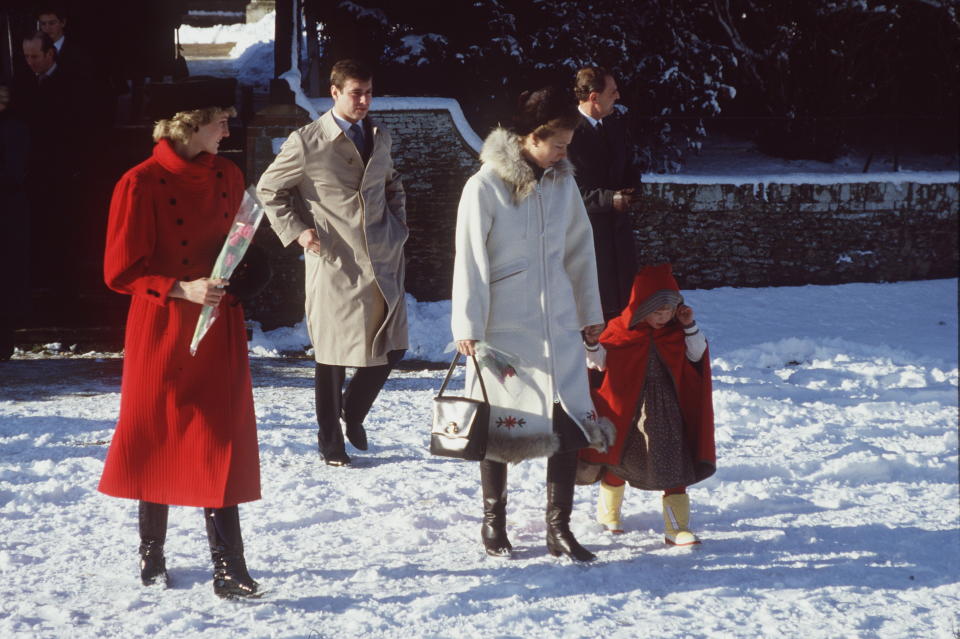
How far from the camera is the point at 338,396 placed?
21.2 feet

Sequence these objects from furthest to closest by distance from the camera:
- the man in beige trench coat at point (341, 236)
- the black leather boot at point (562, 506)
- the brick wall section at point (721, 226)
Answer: the brick wall section at point (721, 226) → the man in beige trench coat at point (341, 236) → the black leather boot at point (562, 506)

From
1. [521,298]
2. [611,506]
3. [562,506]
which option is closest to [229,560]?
[562,506]

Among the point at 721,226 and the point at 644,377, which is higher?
the point at 721,226

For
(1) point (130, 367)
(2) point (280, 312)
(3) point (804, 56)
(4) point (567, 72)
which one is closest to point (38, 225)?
(2) point (280, 312)

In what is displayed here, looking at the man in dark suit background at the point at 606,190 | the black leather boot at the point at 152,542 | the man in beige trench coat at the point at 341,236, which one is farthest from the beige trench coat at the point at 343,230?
the black leather boot at the point at 152,542

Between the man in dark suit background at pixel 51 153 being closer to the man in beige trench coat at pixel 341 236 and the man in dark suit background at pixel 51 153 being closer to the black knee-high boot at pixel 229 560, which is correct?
the man in beige trench coat at pixel 341 236

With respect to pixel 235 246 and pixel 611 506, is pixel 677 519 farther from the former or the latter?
pixel 235 246

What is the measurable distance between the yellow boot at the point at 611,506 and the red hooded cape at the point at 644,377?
0.85ft

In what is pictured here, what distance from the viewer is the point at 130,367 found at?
4.46 meters

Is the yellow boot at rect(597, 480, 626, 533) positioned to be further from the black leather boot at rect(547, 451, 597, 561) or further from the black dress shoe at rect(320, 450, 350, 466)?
the black dress shoe at rect(320, 450, 350, 466)

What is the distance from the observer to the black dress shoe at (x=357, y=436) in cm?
670

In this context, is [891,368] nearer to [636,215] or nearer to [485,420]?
[636,215]

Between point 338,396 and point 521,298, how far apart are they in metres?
1.90

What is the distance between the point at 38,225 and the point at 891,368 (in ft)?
23.3
